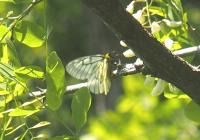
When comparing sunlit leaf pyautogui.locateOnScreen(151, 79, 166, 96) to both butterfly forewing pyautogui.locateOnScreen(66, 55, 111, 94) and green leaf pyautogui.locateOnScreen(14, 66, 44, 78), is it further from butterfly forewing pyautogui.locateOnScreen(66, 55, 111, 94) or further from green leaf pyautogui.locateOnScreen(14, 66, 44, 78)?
green leaf pyautogui.locateOnScreen(14, 66, 44, 78)

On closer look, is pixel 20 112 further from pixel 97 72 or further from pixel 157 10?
pixel 157 10

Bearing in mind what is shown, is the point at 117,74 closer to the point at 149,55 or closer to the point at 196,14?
the point at 149,55

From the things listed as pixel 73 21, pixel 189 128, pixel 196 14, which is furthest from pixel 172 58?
pixel 73 21

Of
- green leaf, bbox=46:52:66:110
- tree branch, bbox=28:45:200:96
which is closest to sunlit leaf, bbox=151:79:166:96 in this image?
tree branch, bbox=28:45:200:96

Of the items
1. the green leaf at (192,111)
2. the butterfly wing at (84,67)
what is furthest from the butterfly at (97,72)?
the green leaf at (192,111)

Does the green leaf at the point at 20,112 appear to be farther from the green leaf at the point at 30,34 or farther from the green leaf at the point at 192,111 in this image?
the green leaf at the point at 192,111
